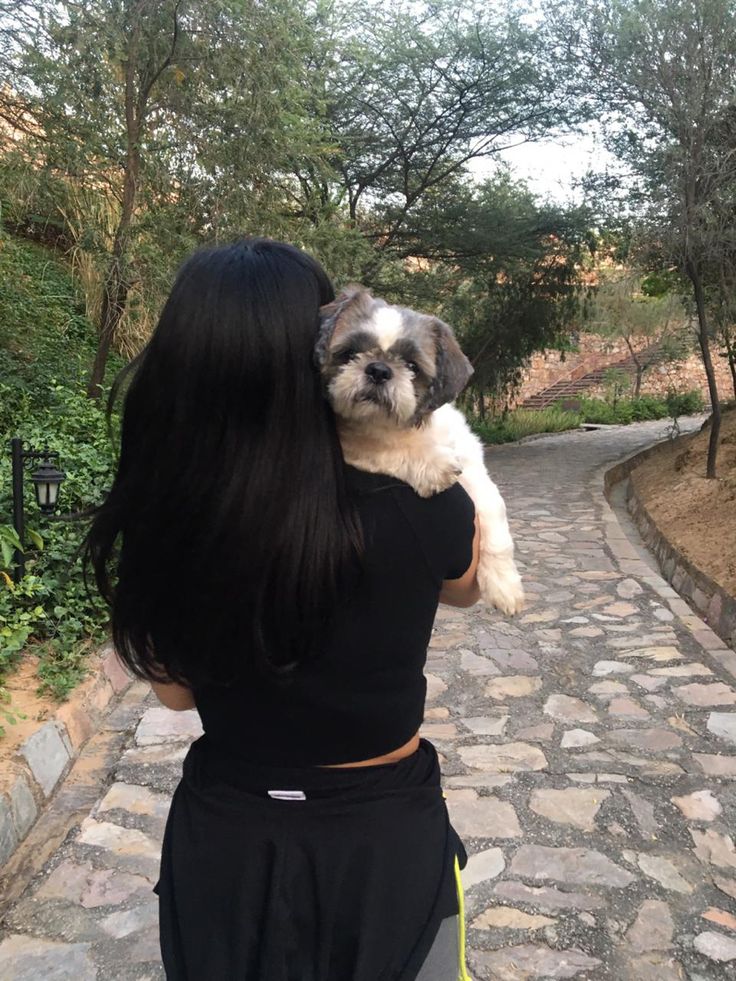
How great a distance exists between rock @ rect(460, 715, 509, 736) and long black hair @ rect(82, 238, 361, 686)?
364cm

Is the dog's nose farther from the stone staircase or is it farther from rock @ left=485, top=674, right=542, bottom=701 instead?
the stone staircase

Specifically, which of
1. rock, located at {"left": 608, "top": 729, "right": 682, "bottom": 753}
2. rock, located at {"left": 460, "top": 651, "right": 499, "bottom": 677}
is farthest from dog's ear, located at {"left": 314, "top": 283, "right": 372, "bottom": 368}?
rock, located at {"left": 460, "top": 651, "right": 499, "bottom": 677}

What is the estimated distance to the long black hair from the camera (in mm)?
1248

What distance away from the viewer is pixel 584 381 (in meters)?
31.6

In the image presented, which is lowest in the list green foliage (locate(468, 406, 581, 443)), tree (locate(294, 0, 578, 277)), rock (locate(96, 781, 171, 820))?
rock (locate(96, 781, 171, 820))

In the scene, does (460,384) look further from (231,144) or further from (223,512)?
(231,144)

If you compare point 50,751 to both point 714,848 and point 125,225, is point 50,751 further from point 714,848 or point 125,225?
point 125,225

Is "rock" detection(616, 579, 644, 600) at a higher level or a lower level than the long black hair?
lower

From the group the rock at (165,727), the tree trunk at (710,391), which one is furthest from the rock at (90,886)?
the tree trunk at (710,391)

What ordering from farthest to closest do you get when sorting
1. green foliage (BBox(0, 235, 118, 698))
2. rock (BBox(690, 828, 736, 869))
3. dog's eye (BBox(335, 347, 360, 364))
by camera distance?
green foliage (BBox(0, 235, 118, 698))
rock (BBox(690, 828, 736, 869))
dog's eye (BBox(335, 347, 360, 364))

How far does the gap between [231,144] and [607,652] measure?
610cm

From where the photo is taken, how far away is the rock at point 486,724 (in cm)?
472

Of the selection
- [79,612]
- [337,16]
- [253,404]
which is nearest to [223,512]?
[253,404]

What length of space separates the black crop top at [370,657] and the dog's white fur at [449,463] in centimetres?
12
